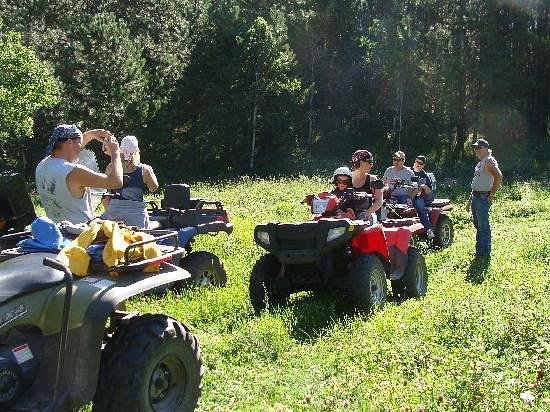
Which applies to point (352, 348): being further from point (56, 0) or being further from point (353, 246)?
point (56, 0)

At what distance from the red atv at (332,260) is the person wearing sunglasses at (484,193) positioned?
264cm

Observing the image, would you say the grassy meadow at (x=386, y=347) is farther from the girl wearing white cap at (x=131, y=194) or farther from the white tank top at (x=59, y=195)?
the white tank top at (x=59, y=195)

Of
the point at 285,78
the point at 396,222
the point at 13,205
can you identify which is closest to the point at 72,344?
the point at 13,205

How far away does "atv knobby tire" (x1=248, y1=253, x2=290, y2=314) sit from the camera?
6.84 m

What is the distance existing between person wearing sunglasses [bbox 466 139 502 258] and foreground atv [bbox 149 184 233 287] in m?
4.01

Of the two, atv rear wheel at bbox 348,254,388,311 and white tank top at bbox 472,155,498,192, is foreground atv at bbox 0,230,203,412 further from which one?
white tank top at bbox 472,155,498,192

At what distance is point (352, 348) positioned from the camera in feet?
17.5

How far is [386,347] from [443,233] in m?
7.56

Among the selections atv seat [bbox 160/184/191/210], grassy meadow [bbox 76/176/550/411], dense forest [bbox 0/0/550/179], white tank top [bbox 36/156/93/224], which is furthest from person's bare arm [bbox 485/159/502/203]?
dense forest [bbox 0/0/550/179]

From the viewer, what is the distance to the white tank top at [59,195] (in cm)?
481

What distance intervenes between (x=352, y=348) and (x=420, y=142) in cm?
3519

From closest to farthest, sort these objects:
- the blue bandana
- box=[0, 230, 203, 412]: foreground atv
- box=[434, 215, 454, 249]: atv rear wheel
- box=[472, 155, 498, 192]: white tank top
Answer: box=[0, 230, 203, 412]: foreground atv
the blue bandana
box=[472, 155, 498, 192]: white tank top
box=[434, 215, 454, 249]: atv rear wheel

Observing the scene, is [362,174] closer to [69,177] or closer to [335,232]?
[335,232]

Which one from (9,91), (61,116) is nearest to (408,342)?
(9,91)
